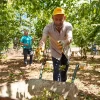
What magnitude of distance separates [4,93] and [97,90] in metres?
4.24

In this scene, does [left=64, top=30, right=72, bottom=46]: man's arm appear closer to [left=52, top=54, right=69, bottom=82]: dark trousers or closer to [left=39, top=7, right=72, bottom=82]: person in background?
[left=39, top=7, right=72, bottom=82]: person in background

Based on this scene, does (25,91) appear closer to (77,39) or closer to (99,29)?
(99,29)

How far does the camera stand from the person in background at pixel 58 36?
5.13 meters

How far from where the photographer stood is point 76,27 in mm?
18703

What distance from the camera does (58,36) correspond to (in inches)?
215

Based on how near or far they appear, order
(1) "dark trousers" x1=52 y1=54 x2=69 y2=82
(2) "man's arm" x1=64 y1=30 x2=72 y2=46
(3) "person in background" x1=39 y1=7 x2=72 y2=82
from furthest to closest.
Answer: (1) "dark trousers" x1=52 y1=54 x2=69 y2=82 → (3) "person in background" x1=39 y1=7 x2=72 y2=82 → (2) "man's arm" x1=64 y1=30 x2=72 y2=46

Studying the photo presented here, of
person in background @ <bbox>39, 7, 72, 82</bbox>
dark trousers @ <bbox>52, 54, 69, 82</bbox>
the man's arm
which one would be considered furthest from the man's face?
dark trousers @ <bbox>52, 54, 69, 82</bbox>

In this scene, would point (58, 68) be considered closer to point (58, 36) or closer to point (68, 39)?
point (58, 36)

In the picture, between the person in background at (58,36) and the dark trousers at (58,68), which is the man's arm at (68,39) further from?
the dark trousers at (58,68)

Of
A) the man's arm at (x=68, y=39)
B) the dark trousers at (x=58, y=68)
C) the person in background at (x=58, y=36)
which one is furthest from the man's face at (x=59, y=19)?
the dark trousers at (x=58, y=68)

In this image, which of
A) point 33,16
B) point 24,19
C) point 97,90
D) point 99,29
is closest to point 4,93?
point 99,29

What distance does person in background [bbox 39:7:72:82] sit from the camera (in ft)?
16.8

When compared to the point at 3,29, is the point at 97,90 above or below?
below

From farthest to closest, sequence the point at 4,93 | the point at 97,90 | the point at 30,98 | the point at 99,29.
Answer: the point at 97,90
the point at 99,29
the point at 30,98
the point at 4,93
